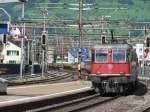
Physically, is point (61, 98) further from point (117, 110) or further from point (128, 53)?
point (128, 53)

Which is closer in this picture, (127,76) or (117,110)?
(117,110)

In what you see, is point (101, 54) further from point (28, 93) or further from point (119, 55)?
point (28, 93)

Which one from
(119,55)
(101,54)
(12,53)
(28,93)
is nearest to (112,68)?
(119,55)

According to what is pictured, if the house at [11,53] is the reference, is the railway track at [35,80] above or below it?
below

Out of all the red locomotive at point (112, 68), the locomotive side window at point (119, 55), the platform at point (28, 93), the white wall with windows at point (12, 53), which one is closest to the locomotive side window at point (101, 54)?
the red locomotive at point (112, 68)

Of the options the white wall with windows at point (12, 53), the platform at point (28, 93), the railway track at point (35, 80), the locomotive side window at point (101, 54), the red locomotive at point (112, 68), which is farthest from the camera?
the white wall with windows at point (12, 53)

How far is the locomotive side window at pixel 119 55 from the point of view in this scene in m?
33.2

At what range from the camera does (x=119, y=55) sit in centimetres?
3344

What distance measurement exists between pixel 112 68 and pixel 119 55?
1024mm

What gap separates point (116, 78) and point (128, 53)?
177 centimetres

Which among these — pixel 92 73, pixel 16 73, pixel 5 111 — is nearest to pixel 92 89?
pixel 92 73

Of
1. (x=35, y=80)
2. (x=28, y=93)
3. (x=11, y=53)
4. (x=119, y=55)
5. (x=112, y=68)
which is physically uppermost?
(x=119, y=55)

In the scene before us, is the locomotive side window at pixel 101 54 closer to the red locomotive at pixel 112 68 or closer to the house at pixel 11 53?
the red locomotive at pixel 112 68

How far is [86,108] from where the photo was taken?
935 inches
